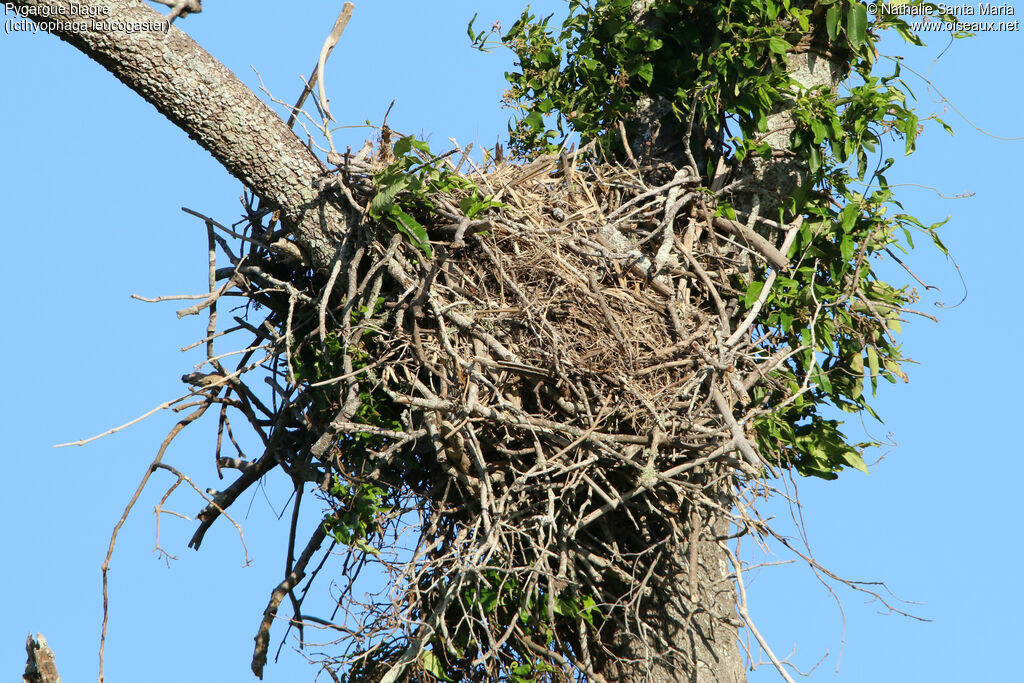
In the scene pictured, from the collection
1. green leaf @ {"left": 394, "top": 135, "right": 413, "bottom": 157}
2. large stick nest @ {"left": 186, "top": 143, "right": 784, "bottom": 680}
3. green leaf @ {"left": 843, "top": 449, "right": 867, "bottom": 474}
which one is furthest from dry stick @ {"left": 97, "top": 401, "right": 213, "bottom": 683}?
green leaf @ {"left": 843, "top": 449, "right": 867, "bottom": 474}

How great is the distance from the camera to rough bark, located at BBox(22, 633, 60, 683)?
3354 millimetres

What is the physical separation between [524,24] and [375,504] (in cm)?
227

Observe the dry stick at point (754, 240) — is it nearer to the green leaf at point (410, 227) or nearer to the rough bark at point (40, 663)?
the green leaf at point (410, 227)

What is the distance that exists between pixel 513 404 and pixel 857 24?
187cm

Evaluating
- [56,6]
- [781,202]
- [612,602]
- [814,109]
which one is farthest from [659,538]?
[56,6]

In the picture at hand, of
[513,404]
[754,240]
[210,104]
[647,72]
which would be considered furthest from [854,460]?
[210,104]

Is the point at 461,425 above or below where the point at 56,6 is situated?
below

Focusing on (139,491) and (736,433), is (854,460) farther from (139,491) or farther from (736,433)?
(139,491)

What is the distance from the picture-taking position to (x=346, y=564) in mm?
3982

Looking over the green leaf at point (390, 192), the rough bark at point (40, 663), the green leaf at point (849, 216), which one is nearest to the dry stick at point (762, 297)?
the green leaf at point (849, 216)

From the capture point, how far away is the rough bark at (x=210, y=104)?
11.9ft

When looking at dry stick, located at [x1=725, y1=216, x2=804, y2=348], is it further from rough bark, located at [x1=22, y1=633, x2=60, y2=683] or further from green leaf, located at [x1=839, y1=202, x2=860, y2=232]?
rough bark, located at [x1=22, y1=633, x2=60, y2=683]

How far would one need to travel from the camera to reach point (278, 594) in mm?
4102

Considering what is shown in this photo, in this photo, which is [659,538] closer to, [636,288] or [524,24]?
[636,288]
